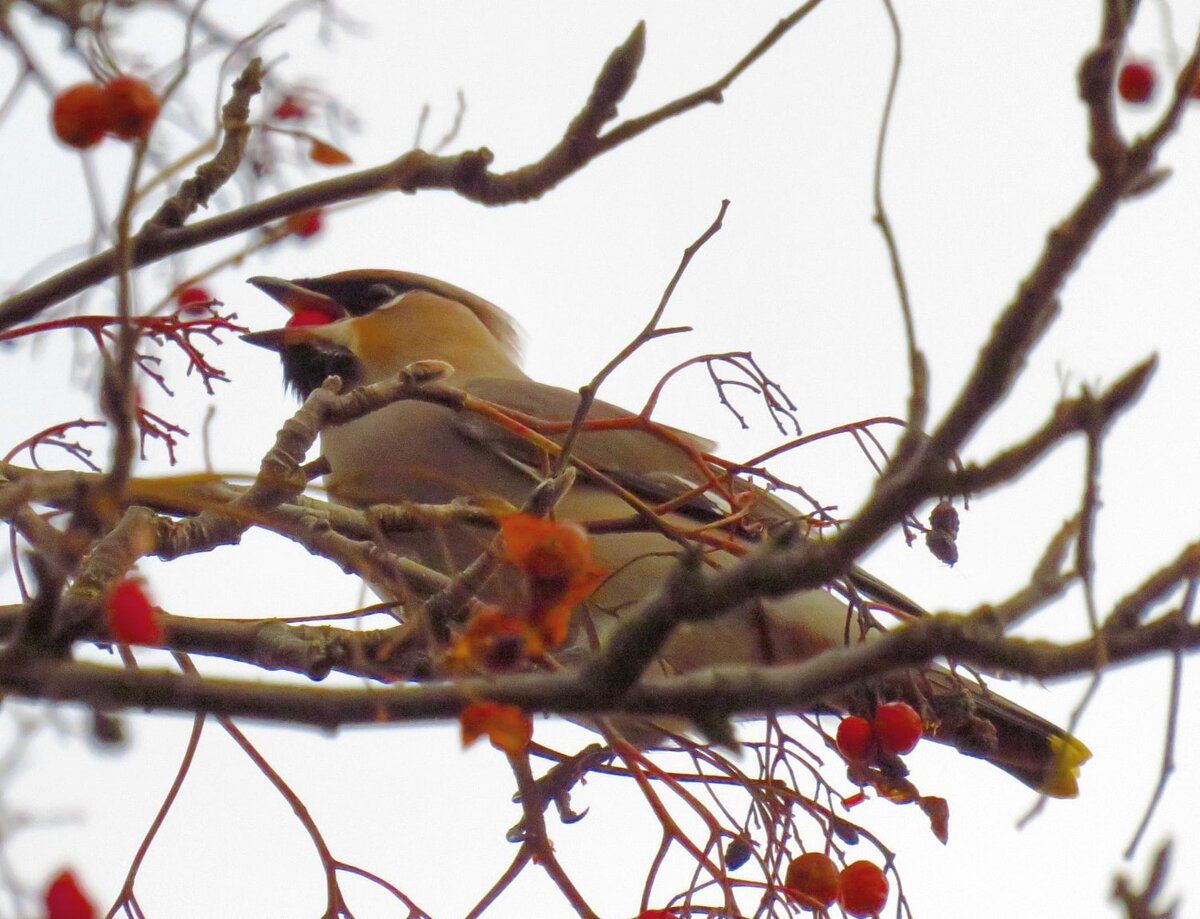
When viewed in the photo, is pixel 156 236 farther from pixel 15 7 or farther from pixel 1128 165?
pixel 1128 165

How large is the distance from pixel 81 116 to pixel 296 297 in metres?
3.22

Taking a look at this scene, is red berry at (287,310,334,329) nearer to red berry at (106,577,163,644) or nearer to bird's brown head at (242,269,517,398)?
bird's brown head at (242,269,517,398)

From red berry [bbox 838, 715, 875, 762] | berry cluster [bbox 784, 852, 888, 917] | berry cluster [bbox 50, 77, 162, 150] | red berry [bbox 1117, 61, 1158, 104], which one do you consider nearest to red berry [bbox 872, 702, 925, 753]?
red berry [bbox 838, 715, 875, 762]

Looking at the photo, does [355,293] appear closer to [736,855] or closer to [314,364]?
[314,364]

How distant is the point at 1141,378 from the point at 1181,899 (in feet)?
1.18

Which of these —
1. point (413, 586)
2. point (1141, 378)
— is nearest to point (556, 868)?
point (413, 586)

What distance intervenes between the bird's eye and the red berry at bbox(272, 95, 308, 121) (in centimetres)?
276

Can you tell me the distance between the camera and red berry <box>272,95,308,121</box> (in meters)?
2.49

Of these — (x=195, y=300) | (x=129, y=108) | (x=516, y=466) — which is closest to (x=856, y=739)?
(x=195, y=300)

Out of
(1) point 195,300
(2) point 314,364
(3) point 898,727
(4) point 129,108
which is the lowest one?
(3) point 898,727

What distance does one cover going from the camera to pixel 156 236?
1823 mm

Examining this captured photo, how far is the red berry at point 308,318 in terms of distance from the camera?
4883 mm

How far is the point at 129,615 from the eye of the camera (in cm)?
166

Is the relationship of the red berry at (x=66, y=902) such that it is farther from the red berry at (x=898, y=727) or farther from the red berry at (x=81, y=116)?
the red berry at (x=898, y=727)
